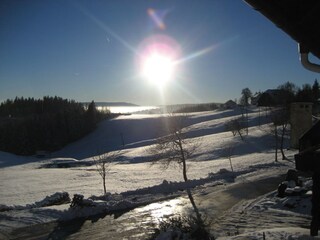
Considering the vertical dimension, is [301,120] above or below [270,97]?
below

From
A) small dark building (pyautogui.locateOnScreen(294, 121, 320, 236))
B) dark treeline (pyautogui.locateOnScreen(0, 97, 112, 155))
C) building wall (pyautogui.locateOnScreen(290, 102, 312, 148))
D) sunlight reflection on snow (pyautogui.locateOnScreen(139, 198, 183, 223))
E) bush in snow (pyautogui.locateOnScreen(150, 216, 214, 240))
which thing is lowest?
sunlight reflection on snow (pyautogui.locateOnScreen(139, 198, 183, 223))

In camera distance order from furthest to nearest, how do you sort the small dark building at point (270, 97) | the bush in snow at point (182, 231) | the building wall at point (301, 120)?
the small dark building at point (270, 97), the bush in snow at point (182, 231), the building wall at point (301, 120)

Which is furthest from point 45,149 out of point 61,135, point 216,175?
point 216,175

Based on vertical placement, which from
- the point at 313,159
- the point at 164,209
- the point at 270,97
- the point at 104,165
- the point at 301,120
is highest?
the point at 270,97

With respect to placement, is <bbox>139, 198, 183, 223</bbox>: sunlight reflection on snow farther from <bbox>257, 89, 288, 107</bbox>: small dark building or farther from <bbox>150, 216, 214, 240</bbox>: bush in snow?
<bbox>257, 89, 288, 107</bbox>: small dark building

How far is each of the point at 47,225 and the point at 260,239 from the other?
14.7 metres

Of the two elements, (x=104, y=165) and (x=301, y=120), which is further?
(x=104, y=165)

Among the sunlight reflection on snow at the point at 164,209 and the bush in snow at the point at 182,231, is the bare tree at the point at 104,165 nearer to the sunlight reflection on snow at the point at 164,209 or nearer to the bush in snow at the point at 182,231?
the sunlight reflection on snow at the point at 164,209

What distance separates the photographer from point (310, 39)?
484cm

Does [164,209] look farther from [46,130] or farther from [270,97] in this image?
[46,130]

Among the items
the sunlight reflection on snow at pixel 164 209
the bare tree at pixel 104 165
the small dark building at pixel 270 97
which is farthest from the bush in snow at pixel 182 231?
the small dark building at pixel 270 97

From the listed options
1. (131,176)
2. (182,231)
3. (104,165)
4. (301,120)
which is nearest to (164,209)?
(182,231)

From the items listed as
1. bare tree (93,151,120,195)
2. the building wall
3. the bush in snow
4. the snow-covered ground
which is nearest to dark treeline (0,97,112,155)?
the snow-covered ground

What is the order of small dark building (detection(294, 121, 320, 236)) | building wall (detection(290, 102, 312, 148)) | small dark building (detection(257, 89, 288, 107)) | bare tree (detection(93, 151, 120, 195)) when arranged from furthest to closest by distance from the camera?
small dark building (detection(257, 89, 288, 107))
bare tree (detection(93, 151, 120, 195))
building wall (detection(290, 102, 312, 148))
small dark building (detection(294, 121, 320, 236))
